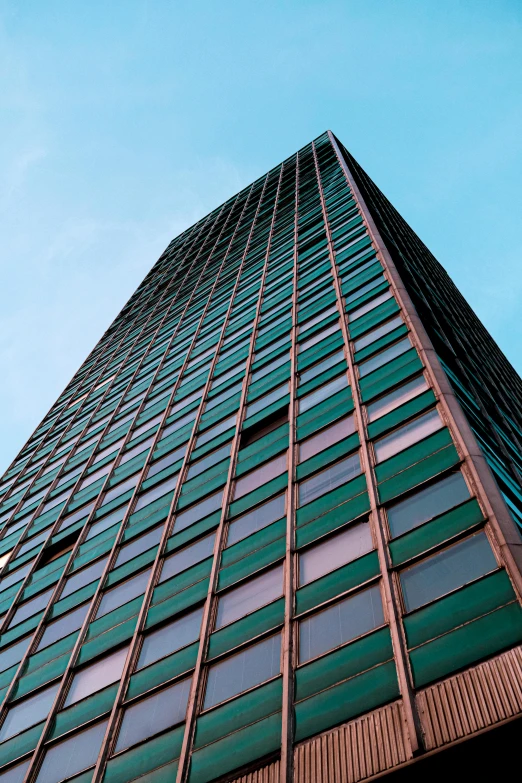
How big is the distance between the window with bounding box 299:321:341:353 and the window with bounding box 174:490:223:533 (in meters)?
8.64

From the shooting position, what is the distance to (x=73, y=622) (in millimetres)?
22484

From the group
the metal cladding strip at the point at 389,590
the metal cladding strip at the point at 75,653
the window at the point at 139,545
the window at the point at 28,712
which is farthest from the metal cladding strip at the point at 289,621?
the window at the point at 28,712

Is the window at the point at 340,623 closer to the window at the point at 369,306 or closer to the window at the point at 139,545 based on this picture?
the window at the point at 139,545

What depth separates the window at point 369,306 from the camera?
28.3 metres

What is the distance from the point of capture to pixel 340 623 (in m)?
14.7

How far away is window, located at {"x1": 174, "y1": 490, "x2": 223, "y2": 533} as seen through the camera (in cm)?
2284

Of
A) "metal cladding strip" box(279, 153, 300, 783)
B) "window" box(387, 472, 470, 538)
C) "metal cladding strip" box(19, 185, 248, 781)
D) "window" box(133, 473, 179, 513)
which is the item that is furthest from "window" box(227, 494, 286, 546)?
"window" box(133, 473, 179, 513)

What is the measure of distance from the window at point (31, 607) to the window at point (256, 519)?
8.34 m

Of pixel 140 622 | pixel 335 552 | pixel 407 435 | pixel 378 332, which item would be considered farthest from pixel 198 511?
pixel 378 332

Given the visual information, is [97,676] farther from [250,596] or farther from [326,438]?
[326,438]

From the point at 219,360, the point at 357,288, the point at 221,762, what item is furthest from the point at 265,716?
the point at 219,360

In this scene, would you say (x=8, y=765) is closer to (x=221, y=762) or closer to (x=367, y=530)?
(x=221, y=762)

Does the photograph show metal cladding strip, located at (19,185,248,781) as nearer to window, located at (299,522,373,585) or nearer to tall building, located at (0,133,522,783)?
tall building, located at (0,133,522,783)

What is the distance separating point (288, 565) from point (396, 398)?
21.1ft
